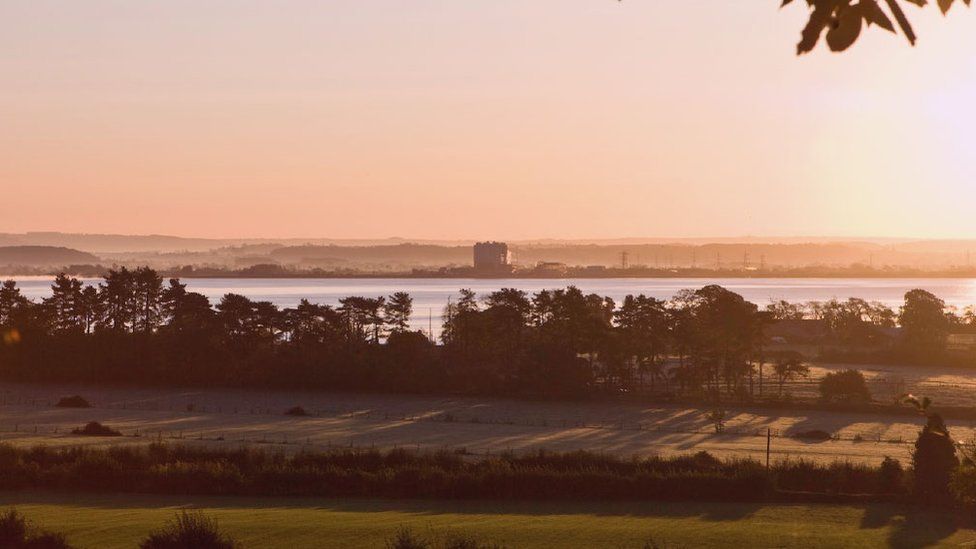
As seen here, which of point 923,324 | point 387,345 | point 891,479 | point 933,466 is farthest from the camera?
point 923,324

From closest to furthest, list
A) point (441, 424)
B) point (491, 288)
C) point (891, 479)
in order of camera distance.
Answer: point (891, 479) → point (441, 424) → point (491, 288)

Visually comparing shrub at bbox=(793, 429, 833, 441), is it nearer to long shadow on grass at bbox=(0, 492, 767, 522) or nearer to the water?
long shadow on grass at bbox=(0, 492, 767, 522)

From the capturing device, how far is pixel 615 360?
37.0 metres

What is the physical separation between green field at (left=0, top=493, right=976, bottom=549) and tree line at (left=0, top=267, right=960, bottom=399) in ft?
60.4

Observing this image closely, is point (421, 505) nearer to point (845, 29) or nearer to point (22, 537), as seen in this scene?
point (22, 537)

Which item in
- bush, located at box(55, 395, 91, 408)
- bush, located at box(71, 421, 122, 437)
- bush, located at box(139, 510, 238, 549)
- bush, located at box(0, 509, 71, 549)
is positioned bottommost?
bush, located at box(55, 395, 91, 408)

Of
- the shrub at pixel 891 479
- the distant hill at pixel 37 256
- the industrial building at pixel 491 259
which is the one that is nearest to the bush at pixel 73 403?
the shrub at pixel 891 479

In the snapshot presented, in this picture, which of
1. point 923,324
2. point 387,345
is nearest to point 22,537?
point 387,345

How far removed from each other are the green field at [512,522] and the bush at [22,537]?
109 cm

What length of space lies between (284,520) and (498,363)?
78.4 feet

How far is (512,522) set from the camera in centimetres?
1488

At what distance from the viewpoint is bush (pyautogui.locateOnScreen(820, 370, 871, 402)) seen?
33875 mm

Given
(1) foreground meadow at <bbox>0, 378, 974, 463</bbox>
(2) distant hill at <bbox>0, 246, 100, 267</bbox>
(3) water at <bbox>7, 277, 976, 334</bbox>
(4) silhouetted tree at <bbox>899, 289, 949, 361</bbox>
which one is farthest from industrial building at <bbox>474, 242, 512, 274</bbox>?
(1) foreground meadow at <bbox>0, 378, 974, 463</bbox>

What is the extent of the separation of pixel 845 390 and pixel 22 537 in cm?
2797
